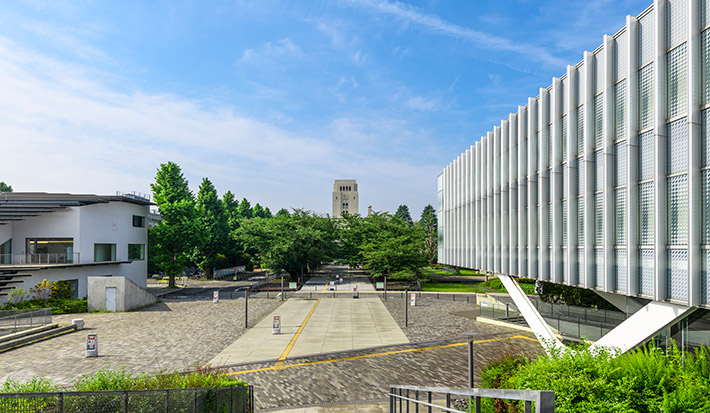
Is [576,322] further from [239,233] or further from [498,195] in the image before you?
[239,233]

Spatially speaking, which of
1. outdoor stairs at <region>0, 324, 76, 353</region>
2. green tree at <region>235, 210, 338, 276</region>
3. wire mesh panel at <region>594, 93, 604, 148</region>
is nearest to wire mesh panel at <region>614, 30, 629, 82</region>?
wire mesh panel at <region>594, 93, 604, 148</region>

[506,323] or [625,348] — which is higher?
[625,348]

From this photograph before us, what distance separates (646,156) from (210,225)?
59499mm

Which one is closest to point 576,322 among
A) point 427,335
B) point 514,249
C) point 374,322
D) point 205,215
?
point 514,249

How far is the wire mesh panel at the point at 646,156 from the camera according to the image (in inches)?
494

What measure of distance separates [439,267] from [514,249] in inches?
2938

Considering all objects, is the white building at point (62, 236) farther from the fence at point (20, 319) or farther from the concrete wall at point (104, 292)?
the fence at point (20, 319)

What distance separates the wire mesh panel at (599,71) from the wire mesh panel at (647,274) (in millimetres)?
6332

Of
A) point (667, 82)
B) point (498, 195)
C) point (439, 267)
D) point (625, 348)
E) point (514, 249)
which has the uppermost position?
point (667, 82)

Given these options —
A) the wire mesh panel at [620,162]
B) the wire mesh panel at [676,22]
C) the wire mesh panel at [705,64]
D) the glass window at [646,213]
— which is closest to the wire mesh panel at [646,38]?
the wire mesh panel at [676,22]

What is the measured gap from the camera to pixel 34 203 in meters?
37.5

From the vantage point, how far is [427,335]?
24.2m

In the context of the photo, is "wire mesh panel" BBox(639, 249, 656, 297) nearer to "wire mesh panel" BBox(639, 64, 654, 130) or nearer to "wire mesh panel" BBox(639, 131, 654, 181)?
"wire mesh panel" BBox(639, 131, 654, 181)

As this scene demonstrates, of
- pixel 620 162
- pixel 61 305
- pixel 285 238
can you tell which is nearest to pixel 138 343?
pixel 61 305
